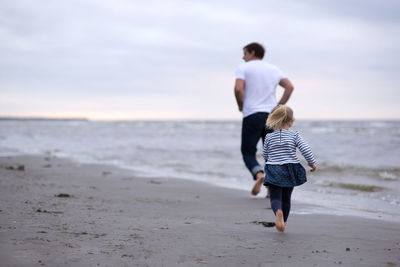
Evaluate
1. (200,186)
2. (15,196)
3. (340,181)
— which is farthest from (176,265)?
(340,181)

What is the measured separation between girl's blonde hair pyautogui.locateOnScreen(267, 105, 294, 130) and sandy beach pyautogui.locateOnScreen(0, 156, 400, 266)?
0.87m

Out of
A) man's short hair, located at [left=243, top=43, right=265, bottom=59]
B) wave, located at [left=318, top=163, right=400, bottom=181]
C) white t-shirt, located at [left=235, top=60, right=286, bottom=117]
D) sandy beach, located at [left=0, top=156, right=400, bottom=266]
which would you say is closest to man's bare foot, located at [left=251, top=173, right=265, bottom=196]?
sandy beach, located at [left=0, top=156, right=400, bottom=266]

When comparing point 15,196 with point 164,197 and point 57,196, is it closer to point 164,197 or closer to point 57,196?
point 57,196

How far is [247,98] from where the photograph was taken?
226 inches

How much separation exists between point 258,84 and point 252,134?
0.63 m

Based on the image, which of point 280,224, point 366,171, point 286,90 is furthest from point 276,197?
point 366,171

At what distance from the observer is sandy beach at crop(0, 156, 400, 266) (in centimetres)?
270

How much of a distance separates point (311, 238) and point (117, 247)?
57.1 inches

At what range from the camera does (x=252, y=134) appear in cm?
574

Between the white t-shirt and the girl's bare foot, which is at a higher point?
the white t-shirt

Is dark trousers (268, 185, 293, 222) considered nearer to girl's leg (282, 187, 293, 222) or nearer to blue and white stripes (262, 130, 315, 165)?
girl's leg (282, 187, 293, 222)

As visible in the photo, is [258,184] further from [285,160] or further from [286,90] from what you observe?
[285,160]

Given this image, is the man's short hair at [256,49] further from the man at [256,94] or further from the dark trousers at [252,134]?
the dark trousers at [252,134]

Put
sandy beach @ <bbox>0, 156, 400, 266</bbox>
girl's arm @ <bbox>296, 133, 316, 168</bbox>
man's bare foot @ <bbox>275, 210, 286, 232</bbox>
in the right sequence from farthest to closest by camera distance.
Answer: girl's arm @ <bbox>296, 133, 316, 168</bbox>
man's bare foot @ <bbox>275, 210, 286, 232</bbox>
sandy beach @ <bbox>0, 156, 400, 266</bbox>
